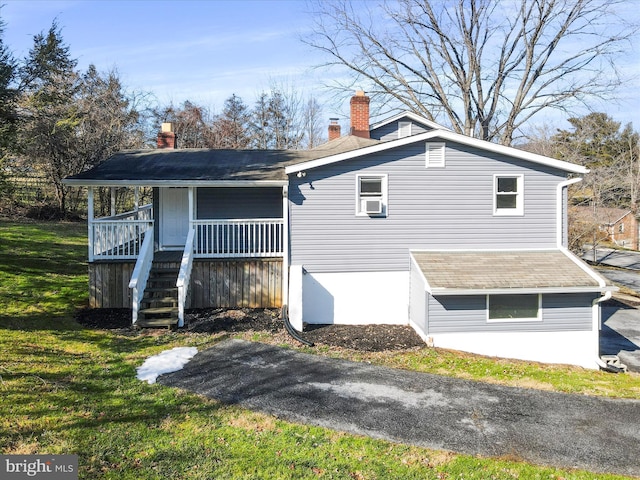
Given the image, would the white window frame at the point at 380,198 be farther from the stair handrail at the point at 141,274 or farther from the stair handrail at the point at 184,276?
the stair handrail at the point at 141,274

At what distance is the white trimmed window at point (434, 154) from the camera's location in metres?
11.4

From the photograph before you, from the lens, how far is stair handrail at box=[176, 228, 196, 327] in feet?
32.4

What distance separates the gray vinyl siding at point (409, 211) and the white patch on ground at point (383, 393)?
4.69m

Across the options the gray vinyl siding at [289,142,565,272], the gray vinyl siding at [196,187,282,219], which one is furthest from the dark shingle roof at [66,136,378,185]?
the gray vinyl siding at [289,142,565,272]

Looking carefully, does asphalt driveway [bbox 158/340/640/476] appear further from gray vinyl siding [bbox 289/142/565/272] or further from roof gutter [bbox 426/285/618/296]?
gray vinyl siding [bbox 289/142/565/272]

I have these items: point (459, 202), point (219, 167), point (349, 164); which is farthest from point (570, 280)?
point (219, 167)

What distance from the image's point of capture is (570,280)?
1039 cm

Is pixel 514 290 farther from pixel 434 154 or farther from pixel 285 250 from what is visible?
pixel 285 250

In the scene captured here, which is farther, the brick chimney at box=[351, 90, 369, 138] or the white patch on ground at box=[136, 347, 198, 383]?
the brick chimney at box=[351, 90, 369, 138]

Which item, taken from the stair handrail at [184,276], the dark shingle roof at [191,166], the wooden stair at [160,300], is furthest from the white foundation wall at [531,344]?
the wooden stair at [160,300]

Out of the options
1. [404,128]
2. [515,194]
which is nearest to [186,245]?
[515,194]

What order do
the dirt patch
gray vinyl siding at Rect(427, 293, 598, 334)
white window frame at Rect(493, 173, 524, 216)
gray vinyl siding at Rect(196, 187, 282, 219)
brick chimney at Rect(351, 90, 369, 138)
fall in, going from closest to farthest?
the dirt patch → gray vinyl siding at Rect(427, 293, 598, 334) → white window frame at Rect(493, 173, 524, 216) → gray vinyl siding at Rect(196, 187, 282, 219) → brick chimney at Rect(351, 90, 369, 138)

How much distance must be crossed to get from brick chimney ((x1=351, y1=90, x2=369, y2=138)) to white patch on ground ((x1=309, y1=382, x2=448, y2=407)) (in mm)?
13915

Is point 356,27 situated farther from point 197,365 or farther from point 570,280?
point 197,365
